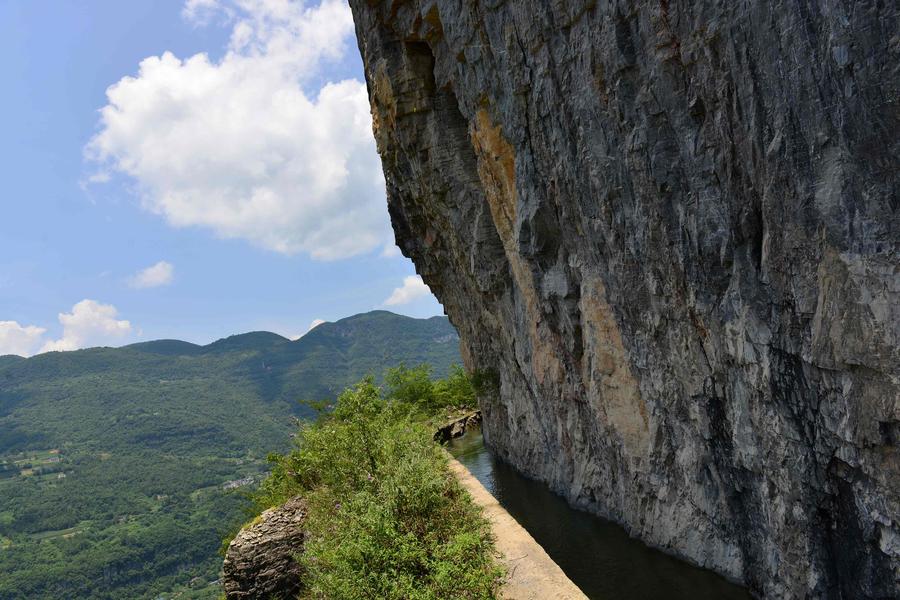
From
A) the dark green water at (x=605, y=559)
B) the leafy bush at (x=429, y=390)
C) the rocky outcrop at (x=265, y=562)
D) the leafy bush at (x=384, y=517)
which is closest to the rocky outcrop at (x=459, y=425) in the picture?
the leafy bush at (x=429, y=390)

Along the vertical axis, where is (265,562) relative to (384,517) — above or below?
below

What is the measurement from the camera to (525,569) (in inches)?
384

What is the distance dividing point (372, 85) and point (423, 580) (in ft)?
88.1

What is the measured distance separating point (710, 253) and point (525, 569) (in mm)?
8322

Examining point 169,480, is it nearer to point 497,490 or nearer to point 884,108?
point 497,490

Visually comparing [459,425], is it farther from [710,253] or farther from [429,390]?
[710,253]

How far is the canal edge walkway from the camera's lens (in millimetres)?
8914

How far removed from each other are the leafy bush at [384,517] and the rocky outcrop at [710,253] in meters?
7.09

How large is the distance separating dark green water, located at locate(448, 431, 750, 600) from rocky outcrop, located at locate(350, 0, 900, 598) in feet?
1.80

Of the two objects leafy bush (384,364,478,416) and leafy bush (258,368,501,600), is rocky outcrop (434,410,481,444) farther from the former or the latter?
leafy bush (258,368,501,600)

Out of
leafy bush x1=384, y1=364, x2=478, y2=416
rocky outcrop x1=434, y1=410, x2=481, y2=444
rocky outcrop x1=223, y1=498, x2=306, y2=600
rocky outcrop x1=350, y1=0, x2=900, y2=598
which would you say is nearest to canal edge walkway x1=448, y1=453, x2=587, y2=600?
rocky outcrop x1=223, y1=498, x2=306, y2=600

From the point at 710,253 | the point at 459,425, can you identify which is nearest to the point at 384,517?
the point at 710,253

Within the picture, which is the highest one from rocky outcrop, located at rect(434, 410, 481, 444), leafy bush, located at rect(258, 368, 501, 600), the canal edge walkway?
leafy bush, located at rect(258, 368, 501, 600)

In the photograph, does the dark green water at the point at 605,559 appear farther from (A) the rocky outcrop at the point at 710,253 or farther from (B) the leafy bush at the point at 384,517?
(B) the leafy bush at the point at 384,517
